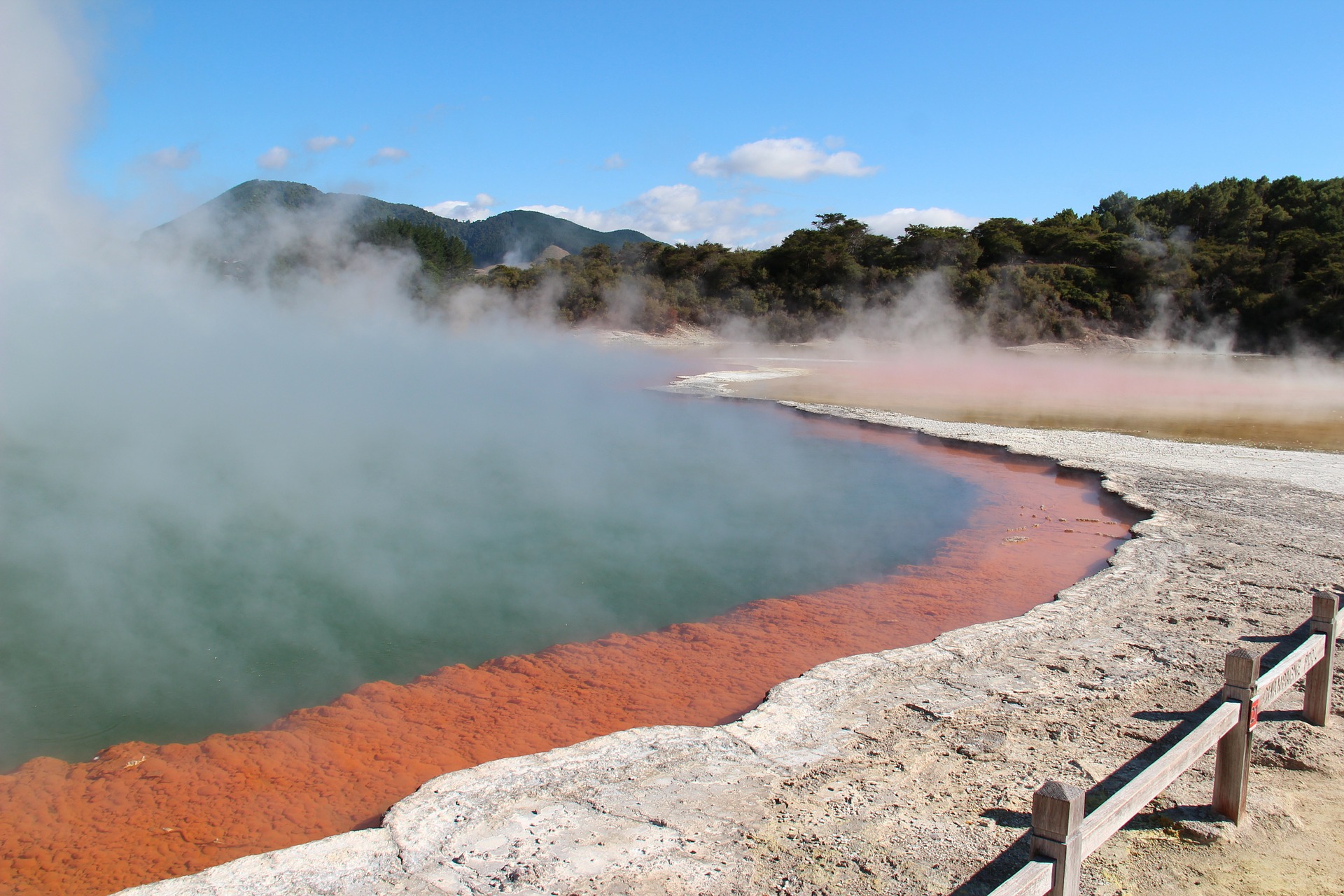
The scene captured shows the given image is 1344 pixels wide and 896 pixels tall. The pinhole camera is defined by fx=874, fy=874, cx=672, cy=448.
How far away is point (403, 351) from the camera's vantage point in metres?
20.6

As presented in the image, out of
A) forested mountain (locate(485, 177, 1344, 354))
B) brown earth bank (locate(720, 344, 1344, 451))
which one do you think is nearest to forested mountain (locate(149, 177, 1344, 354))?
forested mountain (locate(485, 177, 1344, 354))

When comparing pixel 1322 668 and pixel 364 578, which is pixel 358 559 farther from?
pixel 1322 668

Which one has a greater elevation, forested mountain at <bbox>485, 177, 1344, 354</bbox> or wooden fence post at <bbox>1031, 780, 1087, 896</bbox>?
forested mountain at <bbox>485, 177, 1344, 354</bbox>

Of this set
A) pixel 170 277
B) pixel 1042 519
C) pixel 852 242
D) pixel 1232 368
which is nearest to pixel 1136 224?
pixel 852 242

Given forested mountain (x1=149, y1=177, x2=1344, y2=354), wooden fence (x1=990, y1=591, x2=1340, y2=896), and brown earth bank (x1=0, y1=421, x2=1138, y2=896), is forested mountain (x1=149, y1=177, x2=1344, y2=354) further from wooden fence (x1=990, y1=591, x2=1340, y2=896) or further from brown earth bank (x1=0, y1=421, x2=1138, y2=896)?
wooden fence (x1=990, y1=591, x2=1340, y2=896)

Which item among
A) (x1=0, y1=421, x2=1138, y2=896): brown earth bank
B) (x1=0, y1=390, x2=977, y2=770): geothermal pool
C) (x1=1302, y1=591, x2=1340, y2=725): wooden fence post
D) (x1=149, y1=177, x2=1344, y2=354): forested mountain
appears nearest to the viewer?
(x1=0, y1=421, x2=1138, y2=896): brown earth bank

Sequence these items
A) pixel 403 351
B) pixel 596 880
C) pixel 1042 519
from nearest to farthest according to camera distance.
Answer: pixel 596 880, pixel 1042 519, pixel 403 351

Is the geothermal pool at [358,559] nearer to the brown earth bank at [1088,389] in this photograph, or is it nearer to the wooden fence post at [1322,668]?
the wooden fence post at [1322,668]

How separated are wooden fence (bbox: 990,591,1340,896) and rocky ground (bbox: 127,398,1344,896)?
15 cm

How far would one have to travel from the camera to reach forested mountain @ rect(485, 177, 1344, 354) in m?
28.9

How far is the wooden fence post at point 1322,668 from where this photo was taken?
3148mm

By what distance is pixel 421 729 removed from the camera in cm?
387

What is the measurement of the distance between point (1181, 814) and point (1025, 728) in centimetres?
68

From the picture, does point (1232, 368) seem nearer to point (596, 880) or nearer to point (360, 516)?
point (360, 516)
